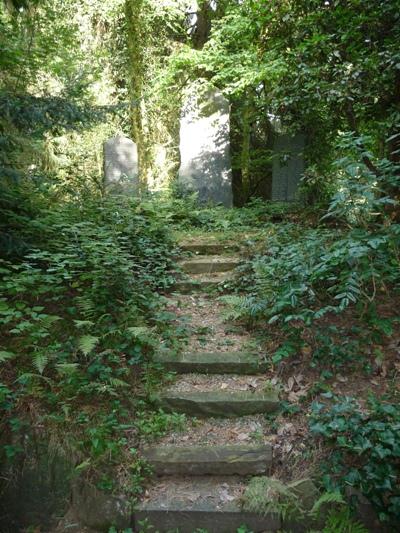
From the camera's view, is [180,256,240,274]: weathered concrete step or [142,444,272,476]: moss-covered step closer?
[142,444,272,476]: moss-covered step

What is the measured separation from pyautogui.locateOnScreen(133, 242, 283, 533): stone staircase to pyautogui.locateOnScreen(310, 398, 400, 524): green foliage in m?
0.51

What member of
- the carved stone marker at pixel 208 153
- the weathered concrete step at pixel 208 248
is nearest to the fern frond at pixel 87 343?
the weathered concrete step at pixel 208 248

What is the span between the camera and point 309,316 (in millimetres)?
4223

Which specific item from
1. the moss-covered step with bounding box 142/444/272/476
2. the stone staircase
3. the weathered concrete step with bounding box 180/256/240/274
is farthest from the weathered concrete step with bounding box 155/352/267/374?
the weathered concrete step with bounding box 180/256/240/274

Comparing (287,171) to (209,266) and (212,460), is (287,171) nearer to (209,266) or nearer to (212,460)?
(209,266)

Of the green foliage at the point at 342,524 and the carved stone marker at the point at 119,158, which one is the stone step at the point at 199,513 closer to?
the green foliage at the point at 342,524

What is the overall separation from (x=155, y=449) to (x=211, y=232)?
4876 millimetres

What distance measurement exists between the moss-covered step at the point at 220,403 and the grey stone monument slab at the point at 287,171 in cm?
724

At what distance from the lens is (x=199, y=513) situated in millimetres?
3156

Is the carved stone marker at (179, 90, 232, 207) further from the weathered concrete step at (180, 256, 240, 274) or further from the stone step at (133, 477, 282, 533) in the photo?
the stone step at (133, 477, 282, 533)

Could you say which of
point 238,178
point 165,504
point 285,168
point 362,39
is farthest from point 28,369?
point 238,178

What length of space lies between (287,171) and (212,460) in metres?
8.27

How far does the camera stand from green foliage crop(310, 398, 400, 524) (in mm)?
2969

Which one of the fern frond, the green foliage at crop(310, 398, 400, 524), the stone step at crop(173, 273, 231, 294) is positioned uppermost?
the stone step at crop(173, 273, 231, 294)
